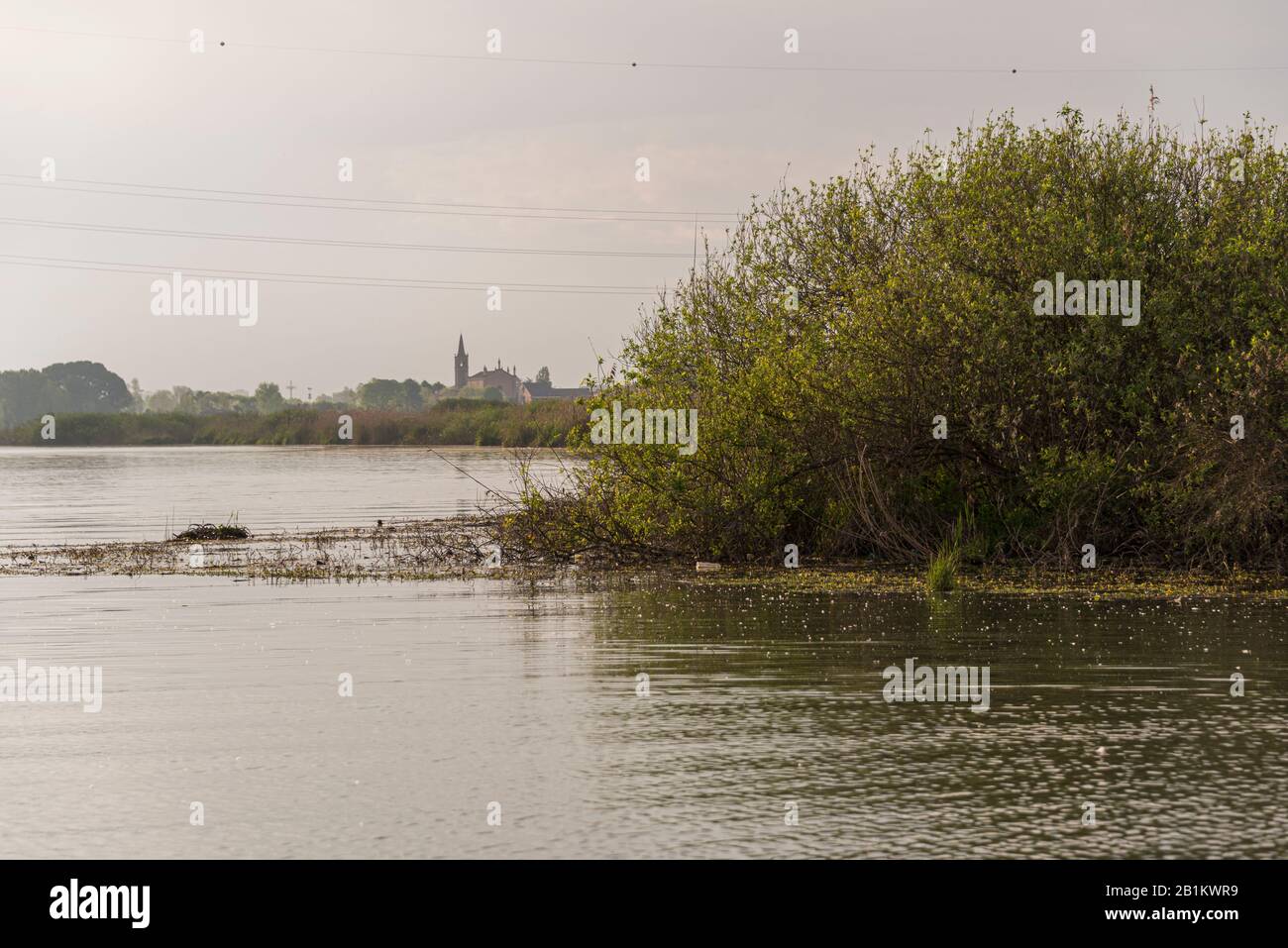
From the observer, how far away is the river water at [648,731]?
907 centimetres

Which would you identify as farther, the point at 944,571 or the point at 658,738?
the point at 944,571

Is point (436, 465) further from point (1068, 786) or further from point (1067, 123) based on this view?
point (1068, 786)

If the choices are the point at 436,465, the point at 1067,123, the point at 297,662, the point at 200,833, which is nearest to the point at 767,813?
the point at 200,833

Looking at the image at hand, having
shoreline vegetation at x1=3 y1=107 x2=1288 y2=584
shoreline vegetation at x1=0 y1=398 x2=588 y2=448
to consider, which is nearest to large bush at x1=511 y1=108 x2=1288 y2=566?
shoreline vegetation at x1=3 y1=107 x2=1288 y2=584

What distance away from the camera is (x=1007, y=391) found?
25594mm

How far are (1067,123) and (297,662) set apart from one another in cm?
1857

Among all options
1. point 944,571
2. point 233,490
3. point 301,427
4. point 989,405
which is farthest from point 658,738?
point 301,427

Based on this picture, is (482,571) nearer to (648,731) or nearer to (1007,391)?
(1007,391)

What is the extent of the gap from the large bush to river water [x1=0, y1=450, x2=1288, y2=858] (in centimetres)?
437

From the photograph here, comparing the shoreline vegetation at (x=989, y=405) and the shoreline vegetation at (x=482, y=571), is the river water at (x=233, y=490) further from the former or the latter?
the shoreline vegetation at (x=989, y=405)

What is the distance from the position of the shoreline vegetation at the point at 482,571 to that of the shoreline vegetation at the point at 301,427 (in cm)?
6926

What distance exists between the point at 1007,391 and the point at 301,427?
110973 mm

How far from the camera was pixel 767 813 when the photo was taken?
9422mm
